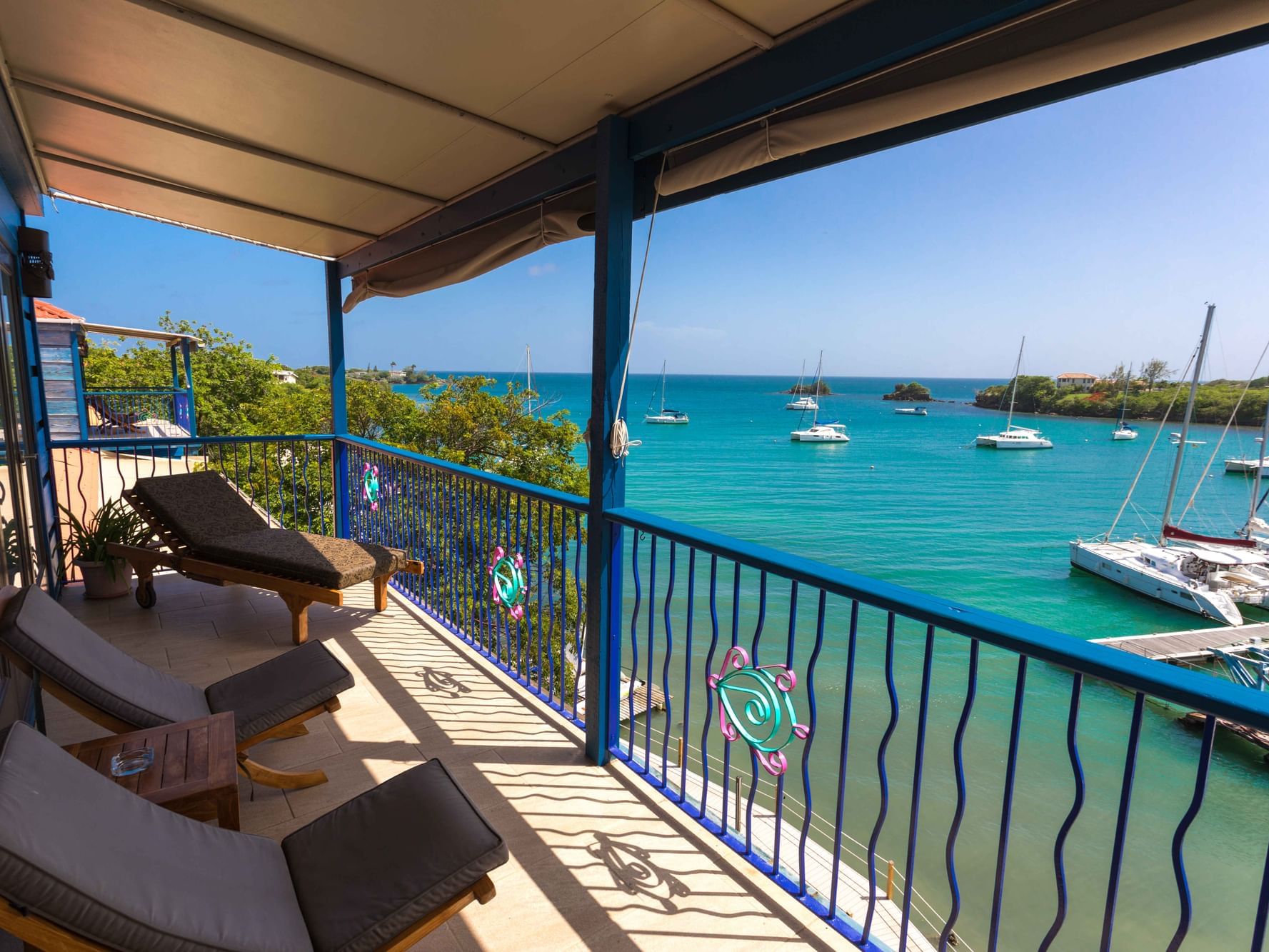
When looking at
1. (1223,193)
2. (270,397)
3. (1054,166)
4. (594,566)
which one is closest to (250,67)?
(594,566)

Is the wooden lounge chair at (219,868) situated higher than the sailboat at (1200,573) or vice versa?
the wooden lounge chair at (219,868)

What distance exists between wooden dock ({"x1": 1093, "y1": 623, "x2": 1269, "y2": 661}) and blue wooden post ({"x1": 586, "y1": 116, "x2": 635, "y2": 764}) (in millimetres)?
22402

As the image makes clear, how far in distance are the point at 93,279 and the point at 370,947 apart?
271ft

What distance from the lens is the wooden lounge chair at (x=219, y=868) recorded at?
1.12 meters

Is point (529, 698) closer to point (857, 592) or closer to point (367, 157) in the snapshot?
point (857, 592)

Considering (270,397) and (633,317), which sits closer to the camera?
(633,317)

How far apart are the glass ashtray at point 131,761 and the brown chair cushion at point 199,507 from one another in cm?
242

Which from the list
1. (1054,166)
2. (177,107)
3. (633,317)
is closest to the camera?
(633,317)

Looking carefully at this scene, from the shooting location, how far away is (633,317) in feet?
8.11

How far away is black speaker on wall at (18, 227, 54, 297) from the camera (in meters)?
4.29

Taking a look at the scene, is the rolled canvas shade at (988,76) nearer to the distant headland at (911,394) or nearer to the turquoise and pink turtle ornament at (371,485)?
the turquoise and pink turtle ornament at (371,485)

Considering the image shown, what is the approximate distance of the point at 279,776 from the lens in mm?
2398

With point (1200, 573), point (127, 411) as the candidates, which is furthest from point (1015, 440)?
point (127, 411)

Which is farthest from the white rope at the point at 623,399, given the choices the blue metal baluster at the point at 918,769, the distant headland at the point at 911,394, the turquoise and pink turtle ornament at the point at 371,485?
the distant headland at the point at 911,394
